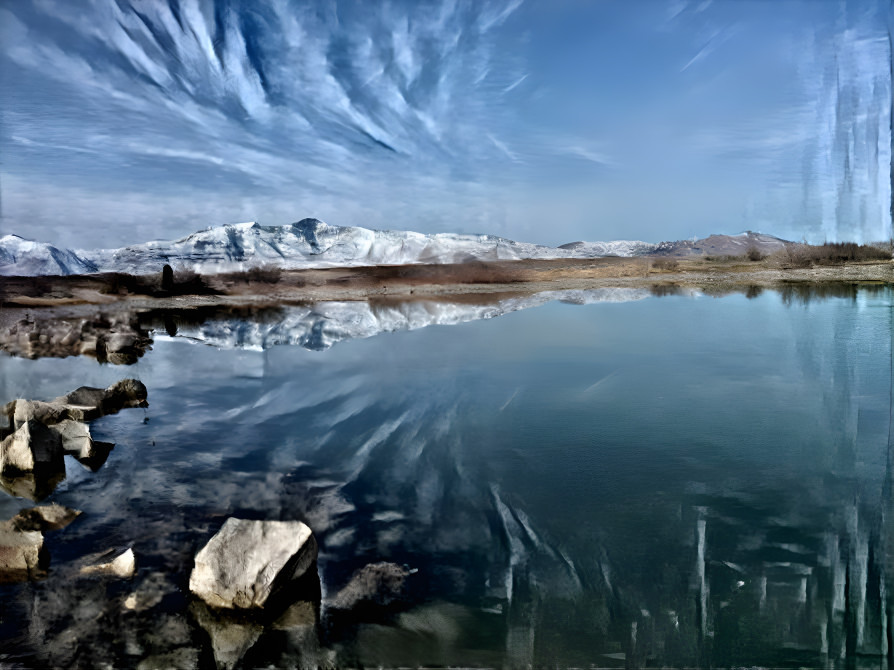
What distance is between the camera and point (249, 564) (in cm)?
344

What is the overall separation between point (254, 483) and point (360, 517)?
1.30 meters

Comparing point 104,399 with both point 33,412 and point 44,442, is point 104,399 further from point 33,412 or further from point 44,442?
point 44,442

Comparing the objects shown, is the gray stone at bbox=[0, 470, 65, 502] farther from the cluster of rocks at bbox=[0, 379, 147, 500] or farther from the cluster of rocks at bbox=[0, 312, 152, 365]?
the cluster of rocks at bbox=[0, 312, 152, 365]

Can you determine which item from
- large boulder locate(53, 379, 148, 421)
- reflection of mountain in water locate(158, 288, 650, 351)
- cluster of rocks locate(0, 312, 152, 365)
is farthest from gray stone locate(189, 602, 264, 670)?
cluster of rocks locate(0, 312, 152, 365)

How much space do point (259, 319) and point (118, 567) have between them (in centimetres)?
1426

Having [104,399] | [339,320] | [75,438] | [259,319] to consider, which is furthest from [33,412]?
[259,319]

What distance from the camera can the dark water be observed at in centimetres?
319

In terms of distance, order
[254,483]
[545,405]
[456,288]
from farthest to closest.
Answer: [456,288] < [545,405] < [254,483]

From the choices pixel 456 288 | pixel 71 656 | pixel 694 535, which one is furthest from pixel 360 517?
pixel 456 288

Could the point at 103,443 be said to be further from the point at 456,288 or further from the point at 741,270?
the point at 741,270

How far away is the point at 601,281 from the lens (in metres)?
29.7

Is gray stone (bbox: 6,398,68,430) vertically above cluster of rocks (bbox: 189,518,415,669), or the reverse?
gray stone (bbox: 6,398,68,430)

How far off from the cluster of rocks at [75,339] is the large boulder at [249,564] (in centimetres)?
920

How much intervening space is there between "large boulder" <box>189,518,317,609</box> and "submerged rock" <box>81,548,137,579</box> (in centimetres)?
61
